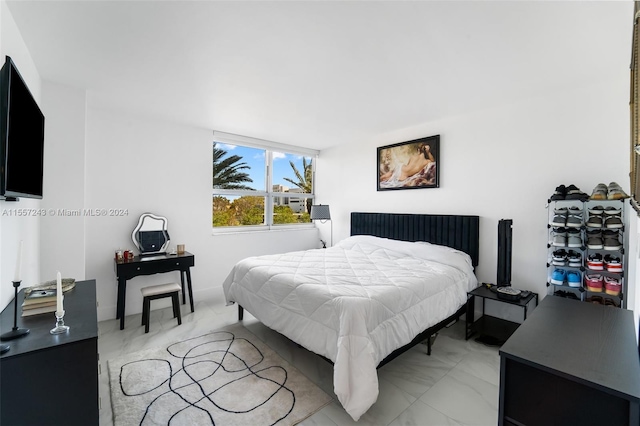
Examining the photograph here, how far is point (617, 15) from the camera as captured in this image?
1.64 m

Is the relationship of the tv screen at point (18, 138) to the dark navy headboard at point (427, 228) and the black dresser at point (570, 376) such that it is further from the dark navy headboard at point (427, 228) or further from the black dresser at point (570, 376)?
the dark navy headboard at point (427, 228)

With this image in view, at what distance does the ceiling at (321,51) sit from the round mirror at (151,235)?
4.46ft

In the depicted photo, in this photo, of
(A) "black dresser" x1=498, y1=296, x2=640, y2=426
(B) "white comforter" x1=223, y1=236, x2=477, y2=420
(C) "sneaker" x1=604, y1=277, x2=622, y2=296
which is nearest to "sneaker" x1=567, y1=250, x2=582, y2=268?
(C) "sneaker" x1=604, y1=277, x2=622, y2=296

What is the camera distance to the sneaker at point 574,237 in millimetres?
2441

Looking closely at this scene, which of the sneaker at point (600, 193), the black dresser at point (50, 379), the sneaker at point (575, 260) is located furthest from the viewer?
the sneaker at point (575, 260)

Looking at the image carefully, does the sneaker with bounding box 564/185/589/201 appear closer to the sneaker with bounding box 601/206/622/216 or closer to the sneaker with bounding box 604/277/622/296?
the sneaker with bounding box 601/206/622/216

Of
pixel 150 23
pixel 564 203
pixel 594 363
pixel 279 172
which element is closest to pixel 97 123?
pixel 150 23

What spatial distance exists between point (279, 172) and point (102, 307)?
315 centimetres

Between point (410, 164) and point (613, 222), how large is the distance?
216 centimetres

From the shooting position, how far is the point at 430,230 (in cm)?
362

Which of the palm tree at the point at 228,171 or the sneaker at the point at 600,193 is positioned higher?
the palm tree at the point at 228,171

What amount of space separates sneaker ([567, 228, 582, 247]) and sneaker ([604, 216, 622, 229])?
194mm

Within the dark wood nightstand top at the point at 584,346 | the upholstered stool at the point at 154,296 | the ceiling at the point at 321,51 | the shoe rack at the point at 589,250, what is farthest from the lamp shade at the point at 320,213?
the dark wood nightstand top at the point at 584,346

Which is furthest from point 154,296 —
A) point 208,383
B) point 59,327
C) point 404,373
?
point 404,373
